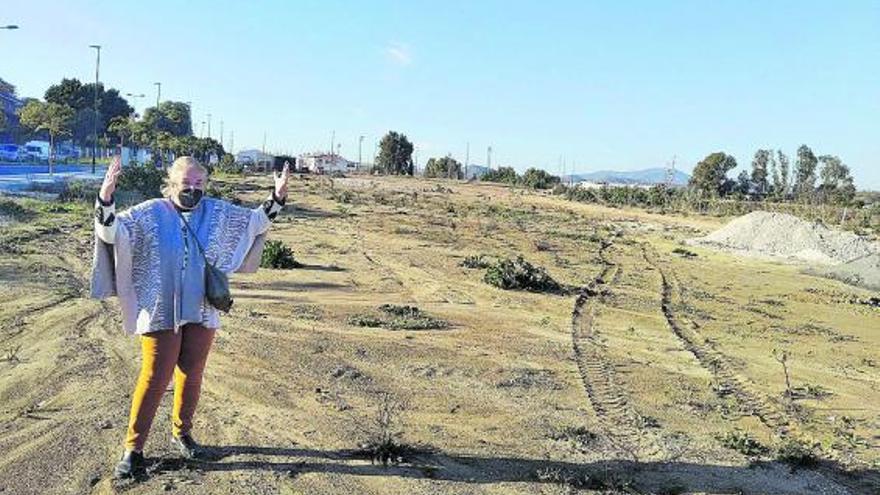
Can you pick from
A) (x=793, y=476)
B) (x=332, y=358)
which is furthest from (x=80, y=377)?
(x=793, y=476)

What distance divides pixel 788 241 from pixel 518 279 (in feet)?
52.5

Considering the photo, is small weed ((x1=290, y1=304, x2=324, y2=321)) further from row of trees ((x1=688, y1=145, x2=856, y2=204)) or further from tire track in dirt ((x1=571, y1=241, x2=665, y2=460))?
row of trees ((x1=688, y1=145, x2=856, y2=204))

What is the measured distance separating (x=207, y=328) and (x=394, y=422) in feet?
6.03

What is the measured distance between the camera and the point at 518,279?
43.4 ft

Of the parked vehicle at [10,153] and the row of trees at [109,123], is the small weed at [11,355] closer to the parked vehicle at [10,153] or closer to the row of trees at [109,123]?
the row of trees at [109,123]

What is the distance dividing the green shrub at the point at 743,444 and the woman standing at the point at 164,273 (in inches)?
152

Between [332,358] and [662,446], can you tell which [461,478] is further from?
[332,358]

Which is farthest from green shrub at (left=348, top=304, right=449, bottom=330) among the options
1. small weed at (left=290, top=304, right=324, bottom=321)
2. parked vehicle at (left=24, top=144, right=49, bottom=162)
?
parked vehicle at (left=24, top=144, right=49, bottom=162)

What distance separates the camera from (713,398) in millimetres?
7297

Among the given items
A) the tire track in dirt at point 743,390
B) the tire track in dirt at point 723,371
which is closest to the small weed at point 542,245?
the tire track in dirt at point 723,371

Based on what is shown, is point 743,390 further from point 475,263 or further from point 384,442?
point 475,263

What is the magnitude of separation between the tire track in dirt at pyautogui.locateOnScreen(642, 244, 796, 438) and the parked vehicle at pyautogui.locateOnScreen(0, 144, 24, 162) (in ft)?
187

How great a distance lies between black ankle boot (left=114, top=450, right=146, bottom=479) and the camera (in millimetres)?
4473

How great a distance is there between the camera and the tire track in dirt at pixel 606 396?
5.71 m
